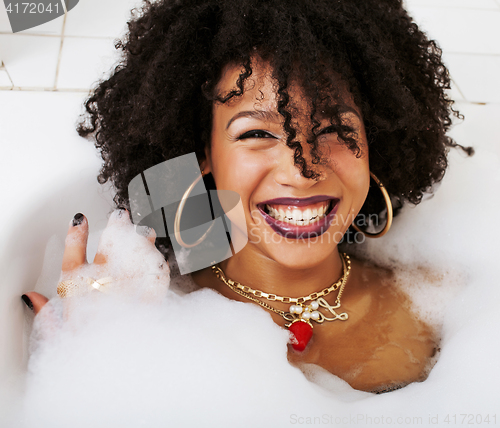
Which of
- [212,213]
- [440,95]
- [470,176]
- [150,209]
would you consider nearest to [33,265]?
[150,209]

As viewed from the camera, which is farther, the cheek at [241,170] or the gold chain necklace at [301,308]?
the gold chain necklace at [301,308]

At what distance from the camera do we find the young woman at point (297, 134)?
43.7 inches

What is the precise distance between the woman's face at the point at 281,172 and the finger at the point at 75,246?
37 cm

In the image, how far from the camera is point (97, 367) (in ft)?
3.82

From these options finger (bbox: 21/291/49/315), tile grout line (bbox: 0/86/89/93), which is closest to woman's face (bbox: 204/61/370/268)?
finger (bbox: 21/291/49/315)

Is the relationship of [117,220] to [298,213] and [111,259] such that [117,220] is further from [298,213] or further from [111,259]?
[298,213]

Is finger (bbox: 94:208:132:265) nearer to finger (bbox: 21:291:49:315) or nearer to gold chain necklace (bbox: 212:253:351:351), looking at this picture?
finger (bbox: 21:291:49:315)

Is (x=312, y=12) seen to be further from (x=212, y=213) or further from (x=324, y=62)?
(x=212, y=213)

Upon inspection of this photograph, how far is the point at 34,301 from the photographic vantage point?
126 centimetres

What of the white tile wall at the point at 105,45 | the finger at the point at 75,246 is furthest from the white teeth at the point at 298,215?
the white tile wall at the point at 105,45

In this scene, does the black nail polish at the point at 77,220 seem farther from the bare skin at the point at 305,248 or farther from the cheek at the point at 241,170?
the cheek at the point at 241,170

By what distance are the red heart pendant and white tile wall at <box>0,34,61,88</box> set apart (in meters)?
1.22

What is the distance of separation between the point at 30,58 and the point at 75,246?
97 cm

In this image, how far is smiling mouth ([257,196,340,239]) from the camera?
3.95 ft
